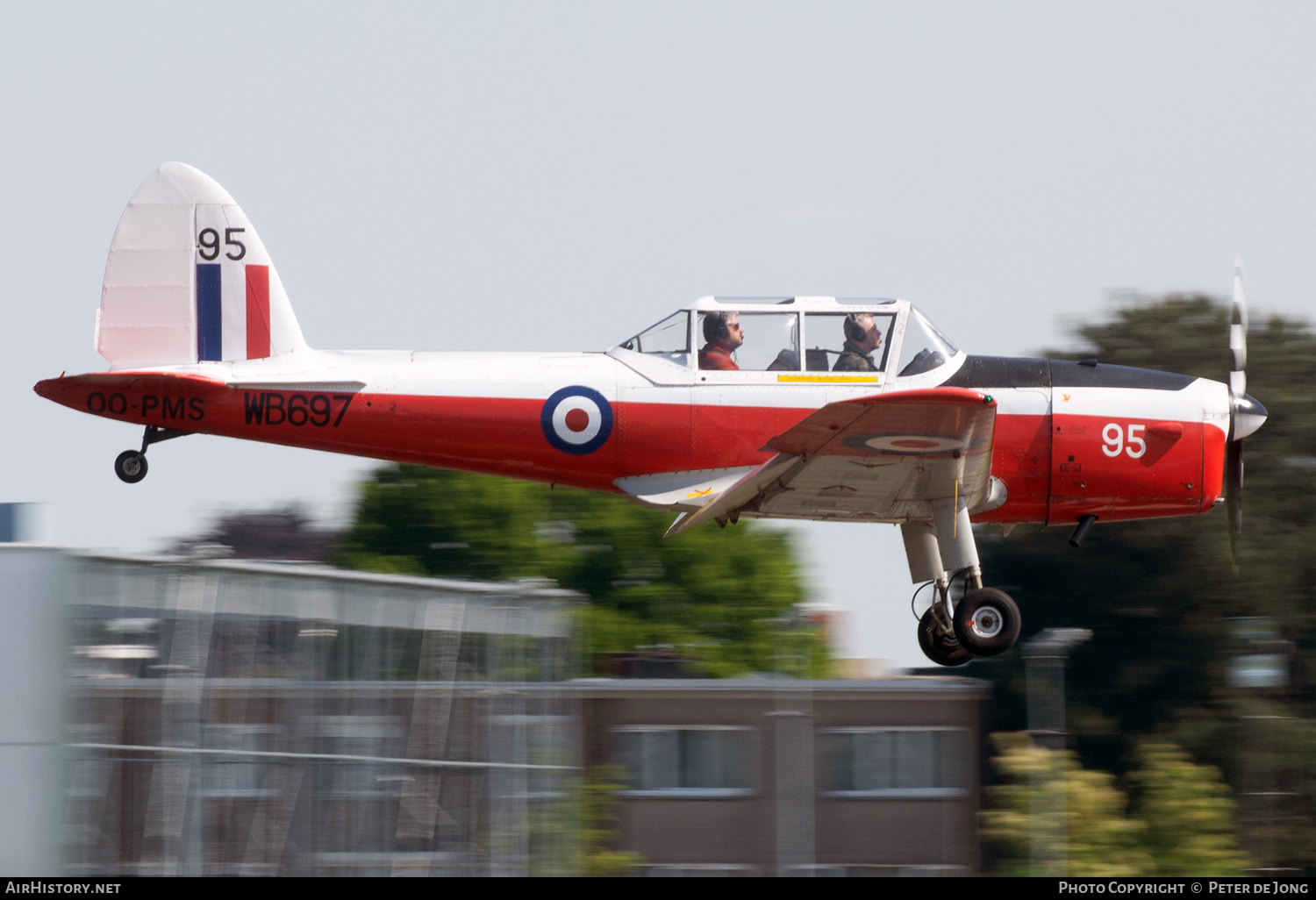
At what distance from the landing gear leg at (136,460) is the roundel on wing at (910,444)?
507cm

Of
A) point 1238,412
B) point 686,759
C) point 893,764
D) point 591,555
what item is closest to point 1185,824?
point 893,764

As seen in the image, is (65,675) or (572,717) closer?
(65,675)

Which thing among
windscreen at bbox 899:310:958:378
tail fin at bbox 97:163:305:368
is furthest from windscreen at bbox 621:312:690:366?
tail fin at bbox 97:163:305:368

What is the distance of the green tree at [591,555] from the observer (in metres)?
42.0

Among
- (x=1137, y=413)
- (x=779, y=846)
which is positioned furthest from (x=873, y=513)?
(x=779, y=846)

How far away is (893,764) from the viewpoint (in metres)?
25.2

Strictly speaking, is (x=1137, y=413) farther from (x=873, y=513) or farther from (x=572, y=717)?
(x=572, y=717)

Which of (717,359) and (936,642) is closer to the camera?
(717,359)

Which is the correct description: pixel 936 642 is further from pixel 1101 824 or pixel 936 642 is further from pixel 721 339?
pixel 1101 824

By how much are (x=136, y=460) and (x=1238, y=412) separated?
8278 millimetres

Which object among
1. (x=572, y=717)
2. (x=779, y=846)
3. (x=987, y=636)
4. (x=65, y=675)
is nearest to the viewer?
(x=65, y=675)

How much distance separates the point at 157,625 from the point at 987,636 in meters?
5.76

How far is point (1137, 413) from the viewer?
11.9 meters

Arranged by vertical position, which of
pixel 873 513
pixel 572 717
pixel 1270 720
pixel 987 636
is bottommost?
pixel 1270 720
